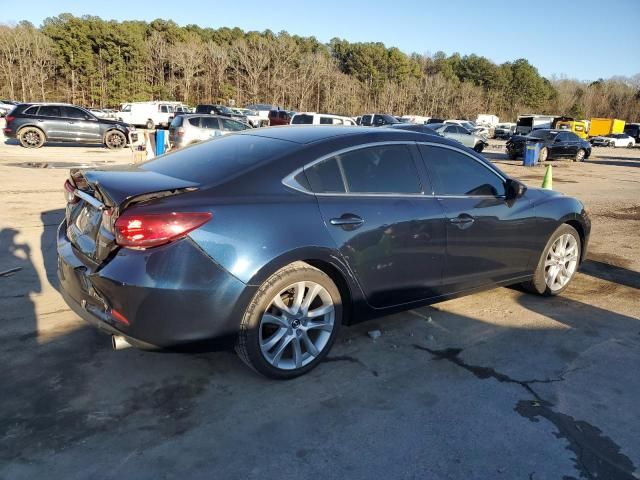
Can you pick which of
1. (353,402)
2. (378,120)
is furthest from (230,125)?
(353,402)

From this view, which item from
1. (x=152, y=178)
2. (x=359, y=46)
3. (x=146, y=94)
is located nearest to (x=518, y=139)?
(x=152, y=178)

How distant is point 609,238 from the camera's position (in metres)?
8.39

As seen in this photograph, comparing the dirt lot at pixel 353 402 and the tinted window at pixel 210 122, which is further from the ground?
the tinted window at pixel 210 122

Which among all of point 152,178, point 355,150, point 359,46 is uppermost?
point 359,46

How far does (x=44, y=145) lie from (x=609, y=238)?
20312mm

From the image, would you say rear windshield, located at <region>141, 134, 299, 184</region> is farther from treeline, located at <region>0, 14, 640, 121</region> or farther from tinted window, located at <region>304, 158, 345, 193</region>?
treeline, located at <region>0, 14, 640, 121</region>

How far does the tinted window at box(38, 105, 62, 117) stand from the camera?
1906 cm

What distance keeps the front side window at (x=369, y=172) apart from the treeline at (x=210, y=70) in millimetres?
61524

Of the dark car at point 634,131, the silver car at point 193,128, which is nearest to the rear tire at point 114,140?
the silver car at point 193,128

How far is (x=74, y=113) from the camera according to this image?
19.7m

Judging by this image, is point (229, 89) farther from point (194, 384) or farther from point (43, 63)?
point (194, 384)

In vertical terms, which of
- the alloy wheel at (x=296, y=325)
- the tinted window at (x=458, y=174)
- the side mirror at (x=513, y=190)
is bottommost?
the alloy wheel at (x=296, y=325)

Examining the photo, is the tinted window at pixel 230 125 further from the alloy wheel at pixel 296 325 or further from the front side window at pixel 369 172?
the alloy wheel at pixel 296 325

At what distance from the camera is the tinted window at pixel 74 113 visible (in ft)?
63.9
